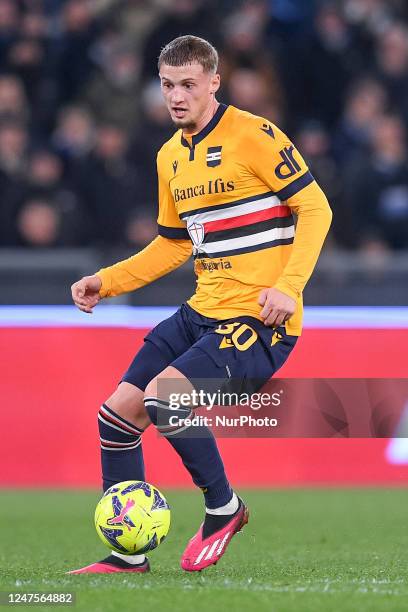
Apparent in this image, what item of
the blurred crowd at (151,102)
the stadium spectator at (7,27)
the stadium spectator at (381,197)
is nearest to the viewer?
the blurred crowd at (151,102)

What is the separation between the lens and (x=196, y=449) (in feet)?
17.7

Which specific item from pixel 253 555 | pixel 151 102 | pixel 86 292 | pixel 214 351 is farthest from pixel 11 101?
pixel 214 351

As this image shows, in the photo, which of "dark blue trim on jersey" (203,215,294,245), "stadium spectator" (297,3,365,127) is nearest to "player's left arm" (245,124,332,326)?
"dark blue trim on jersey" (203,215,294,245)

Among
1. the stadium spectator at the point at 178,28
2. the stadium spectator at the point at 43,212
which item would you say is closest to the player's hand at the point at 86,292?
the stadium spectator at the point at 43,212

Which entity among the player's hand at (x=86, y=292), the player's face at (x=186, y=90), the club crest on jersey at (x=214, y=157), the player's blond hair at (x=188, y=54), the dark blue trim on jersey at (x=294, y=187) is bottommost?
the player's hand at (x=86, y=292)

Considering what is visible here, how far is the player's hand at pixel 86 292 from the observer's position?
580 cm

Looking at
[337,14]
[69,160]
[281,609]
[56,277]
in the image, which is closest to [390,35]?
[337,14]

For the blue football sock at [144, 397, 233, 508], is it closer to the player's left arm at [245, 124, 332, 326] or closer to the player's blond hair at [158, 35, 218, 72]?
the player's left arm at [245, 124, 332, 326]

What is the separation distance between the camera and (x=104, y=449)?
5.64m

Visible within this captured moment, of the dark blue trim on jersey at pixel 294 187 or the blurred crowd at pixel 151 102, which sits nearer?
the dark blue trim on jersey at pixel 294 187

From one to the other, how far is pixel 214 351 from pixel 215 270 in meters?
0.39

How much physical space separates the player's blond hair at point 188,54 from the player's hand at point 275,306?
100 centimetres

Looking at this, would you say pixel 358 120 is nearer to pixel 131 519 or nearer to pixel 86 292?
pixel 86 292

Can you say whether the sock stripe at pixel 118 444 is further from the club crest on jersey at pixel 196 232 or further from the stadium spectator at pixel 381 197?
the stadium spectator at pixel 381 197
